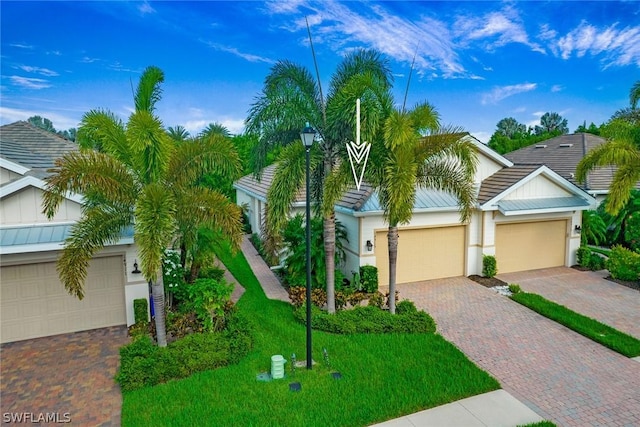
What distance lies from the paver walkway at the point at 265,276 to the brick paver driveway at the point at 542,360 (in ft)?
15.2

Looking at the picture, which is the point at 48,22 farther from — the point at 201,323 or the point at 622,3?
the point at 622,3

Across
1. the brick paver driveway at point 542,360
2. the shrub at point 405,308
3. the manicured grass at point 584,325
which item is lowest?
the brick paver driveway at point 542,360

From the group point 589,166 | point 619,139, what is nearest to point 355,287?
point 589,166

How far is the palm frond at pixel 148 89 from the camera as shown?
31.8 ft

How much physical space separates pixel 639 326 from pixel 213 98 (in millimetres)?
26100

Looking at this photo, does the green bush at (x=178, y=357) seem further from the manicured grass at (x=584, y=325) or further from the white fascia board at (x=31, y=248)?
the manicured grass at (x=584, y=325)

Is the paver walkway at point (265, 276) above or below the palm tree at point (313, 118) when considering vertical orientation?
below

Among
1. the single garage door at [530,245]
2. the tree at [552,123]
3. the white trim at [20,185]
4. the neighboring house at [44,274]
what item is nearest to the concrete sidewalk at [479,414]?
the neighboring house at [44,274]

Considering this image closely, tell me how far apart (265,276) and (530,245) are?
421 inches

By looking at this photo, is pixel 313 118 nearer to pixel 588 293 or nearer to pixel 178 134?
pixel 178 134

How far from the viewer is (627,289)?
13.7m

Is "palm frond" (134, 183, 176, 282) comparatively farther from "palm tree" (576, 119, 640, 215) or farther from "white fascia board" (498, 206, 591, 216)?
"palm tree" (576, 119, 640, 215)

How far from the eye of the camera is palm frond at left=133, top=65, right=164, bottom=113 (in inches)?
381

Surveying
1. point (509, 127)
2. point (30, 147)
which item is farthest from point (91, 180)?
point (509, 127)
